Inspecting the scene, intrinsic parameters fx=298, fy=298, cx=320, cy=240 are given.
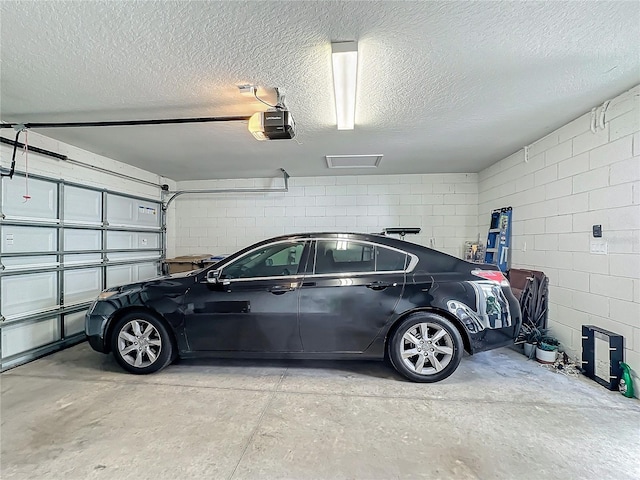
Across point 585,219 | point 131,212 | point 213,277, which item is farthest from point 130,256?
point 585,219

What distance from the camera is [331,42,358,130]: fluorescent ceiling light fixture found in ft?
6.42

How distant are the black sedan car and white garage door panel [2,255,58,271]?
1115 millimetres

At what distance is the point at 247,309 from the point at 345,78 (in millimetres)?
2213

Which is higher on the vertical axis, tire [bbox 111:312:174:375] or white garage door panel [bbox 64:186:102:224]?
white garage door panel [bbox 64:186:102:224]

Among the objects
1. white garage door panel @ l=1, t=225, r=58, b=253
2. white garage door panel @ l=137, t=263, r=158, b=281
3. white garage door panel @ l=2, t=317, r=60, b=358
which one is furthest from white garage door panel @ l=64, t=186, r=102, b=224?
white garage door panel @ l=2, t=317, r=60, b=358

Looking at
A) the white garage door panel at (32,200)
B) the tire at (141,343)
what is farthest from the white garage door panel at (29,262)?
the tire at (141,343)

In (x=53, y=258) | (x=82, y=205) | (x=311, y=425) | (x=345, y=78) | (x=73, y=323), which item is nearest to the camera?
(x=311, y=425)

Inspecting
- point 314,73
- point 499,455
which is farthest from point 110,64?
point 499,455

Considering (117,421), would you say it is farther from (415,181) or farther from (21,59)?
(415,181)

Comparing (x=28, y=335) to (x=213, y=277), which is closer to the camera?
(x=213, y=277)

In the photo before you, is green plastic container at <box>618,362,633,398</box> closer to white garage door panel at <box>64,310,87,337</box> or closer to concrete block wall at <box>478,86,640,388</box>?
concrete block wall at <box>478,86,640,388</box>

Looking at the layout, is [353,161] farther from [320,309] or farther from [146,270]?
[146,270]

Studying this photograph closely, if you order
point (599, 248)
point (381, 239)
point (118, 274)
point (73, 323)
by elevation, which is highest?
point (381, 239)

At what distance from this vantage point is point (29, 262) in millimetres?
3436
